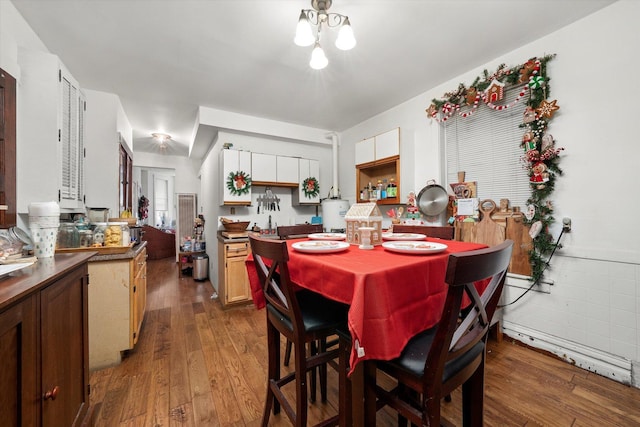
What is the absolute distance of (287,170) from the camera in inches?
162

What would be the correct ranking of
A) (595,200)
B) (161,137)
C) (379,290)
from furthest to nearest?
(161,137) < (595,200) < (379,290)

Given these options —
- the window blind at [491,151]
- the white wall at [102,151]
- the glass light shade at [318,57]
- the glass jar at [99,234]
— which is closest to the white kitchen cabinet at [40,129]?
the glass jar at [99,234]

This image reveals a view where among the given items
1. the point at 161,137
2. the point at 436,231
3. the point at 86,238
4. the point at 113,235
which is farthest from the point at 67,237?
the point at 161,137

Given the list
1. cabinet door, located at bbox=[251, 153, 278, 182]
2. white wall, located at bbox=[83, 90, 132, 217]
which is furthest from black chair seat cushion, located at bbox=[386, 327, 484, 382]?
white wall, located at bbox=[83, 90, 132, 217]

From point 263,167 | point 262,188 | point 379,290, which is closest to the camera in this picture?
point 379,290

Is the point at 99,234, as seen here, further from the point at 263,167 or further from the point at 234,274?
the point at 263,167

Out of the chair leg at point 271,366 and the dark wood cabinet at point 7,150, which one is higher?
the dark wood cabinet at point 7,150

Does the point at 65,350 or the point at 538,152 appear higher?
the point at 538,152

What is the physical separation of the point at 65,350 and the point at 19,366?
0.38 meters

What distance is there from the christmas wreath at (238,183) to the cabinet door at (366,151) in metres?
1.68

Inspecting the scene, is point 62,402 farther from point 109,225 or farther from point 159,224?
point 159,224

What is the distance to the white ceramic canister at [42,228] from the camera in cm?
133

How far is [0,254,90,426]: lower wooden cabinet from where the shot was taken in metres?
0.75

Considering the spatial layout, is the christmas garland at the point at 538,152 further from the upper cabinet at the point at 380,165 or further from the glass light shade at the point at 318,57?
the glass light shade at the point at 318,57
